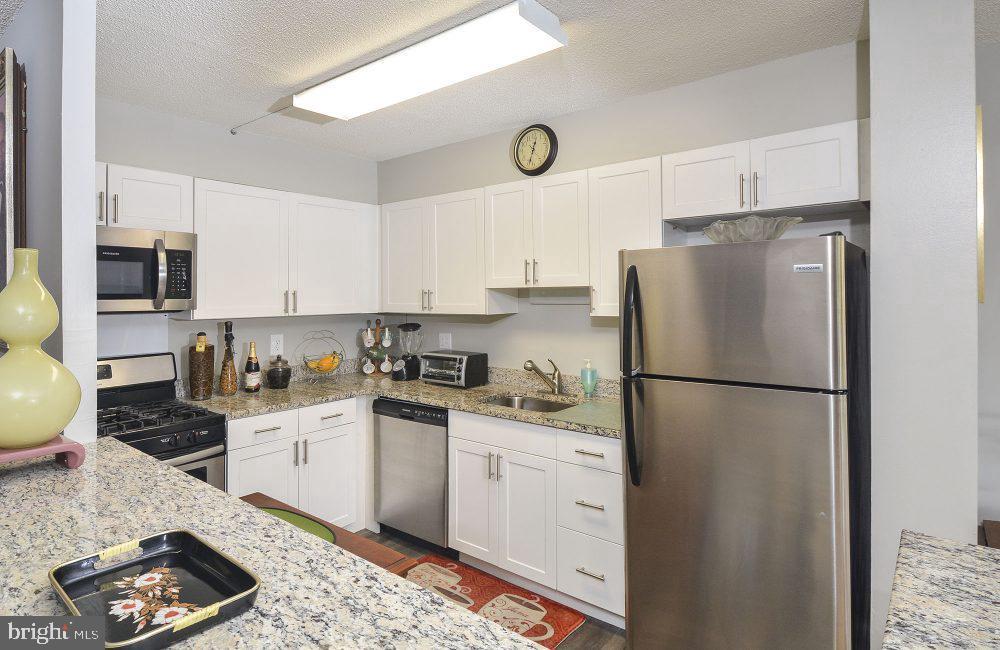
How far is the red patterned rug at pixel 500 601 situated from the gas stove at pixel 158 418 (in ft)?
3.70

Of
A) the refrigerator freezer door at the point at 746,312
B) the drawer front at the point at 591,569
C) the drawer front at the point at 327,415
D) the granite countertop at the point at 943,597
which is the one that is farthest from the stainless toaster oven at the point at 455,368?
the granite countertop at the point at 943,597

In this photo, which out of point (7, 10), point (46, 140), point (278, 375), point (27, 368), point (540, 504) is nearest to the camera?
point (27, 368)

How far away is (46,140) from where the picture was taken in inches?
63.2

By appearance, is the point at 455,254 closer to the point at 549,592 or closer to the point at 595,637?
the point at 549,592

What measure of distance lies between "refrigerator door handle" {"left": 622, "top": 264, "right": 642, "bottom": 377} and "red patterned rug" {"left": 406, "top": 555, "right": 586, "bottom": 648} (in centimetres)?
120

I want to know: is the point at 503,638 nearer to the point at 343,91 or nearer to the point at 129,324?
the point at 343,91

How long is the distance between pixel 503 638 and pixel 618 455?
1730mm

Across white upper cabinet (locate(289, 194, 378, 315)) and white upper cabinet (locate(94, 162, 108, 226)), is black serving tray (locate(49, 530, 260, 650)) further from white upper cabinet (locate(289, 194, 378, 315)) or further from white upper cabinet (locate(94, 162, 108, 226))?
white upper cabinet (locate(289, 194, 378, 315))

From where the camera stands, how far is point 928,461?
1904mm

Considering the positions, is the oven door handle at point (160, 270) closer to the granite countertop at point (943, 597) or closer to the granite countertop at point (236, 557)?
the granite countertop at point (236, 557)

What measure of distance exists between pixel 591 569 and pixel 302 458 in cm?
164

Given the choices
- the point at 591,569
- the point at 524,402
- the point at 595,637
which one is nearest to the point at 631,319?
the point at 591,569

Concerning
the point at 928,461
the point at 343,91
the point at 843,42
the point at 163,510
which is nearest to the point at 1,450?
the point at 163,510

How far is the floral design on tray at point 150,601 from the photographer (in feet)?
2.35
